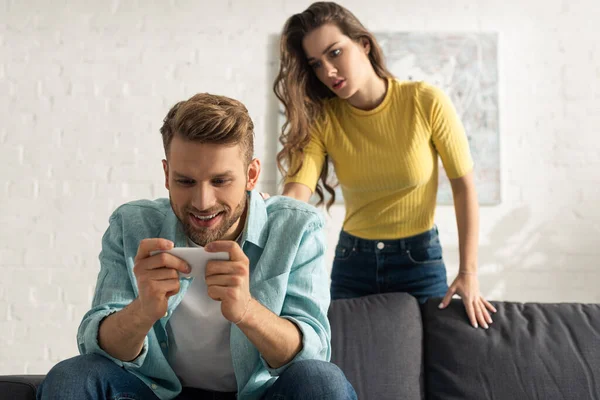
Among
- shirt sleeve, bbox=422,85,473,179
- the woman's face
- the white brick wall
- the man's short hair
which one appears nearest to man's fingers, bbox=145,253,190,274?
the man's short hair

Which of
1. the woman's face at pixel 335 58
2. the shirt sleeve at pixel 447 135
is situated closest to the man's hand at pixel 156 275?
the woman's face at pixel 335 58

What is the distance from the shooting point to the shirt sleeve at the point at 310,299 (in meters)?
1.50

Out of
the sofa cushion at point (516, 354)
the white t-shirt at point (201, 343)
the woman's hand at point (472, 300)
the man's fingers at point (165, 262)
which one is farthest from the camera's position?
the woman's hand at point (472, 300)

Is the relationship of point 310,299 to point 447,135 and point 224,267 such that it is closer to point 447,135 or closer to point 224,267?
point 224,267

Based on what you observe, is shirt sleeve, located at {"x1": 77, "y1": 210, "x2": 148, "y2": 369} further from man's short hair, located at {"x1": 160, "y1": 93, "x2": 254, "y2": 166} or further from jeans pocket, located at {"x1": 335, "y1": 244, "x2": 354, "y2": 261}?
jeans pocket, located at {"x1": 335, "y1": 244, "x2": 354, "y2": 261}

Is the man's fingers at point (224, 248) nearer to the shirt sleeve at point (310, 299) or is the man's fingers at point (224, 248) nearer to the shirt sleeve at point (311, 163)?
the shirt sleeve at point (310, 299)

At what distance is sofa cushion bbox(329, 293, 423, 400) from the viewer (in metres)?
1.99

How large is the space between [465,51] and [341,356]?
2.08 m

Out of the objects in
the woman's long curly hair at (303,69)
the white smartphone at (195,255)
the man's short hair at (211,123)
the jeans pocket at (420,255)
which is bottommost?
the jeans pocket at (420,255)

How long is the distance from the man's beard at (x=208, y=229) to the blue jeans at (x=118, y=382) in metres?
0.33

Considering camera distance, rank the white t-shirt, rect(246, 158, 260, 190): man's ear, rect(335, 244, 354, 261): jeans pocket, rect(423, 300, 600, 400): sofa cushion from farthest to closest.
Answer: rect(335, 244, 354, 261): jeans pocket < rect(423, 300, 600, 400): sofa cushion < rect(246, 158, 260, 190): man's ear < the white t-shirt

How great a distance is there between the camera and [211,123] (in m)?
1.56

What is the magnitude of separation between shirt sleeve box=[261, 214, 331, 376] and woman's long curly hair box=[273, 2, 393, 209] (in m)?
0.62

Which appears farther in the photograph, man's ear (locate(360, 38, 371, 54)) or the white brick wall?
the white brick wall
